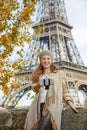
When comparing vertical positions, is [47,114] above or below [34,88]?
below

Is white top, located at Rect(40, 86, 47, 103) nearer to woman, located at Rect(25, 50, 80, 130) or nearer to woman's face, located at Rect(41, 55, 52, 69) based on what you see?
woman, located at Rect(25, 50, 80, 130)

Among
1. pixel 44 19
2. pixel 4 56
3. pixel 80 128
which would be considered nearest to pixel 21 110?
pixel 80 128

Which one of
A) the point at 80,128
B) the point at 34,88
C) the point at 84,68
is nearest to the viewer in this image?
the point at 34,88

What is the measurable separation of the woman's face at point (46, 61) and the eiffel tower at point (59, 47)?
3711 cm

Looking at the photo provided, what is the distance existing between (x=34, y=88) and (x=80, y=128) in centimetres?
117

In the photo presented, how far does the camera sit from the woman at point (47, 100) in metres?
4.57

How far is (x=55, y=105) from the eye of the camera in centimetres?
464

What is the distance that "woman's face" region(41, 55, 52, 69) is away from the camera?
5.00 metres

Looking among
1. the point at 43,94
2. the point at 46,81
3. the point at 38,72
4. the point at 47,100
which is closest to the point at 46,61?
the point at 38,72

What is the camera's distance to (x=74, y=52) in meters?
49.7

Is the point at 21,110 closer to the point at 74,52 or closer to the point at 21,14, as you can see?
the point at 21,14

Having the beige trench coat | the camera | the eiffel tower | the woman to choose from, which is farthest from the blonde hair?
the eiffel tower

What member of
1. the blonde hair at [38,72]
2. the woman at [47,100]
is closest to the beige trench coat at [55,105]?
the woman at [47,100]

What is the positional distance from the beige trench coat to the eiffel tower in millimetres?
37262
